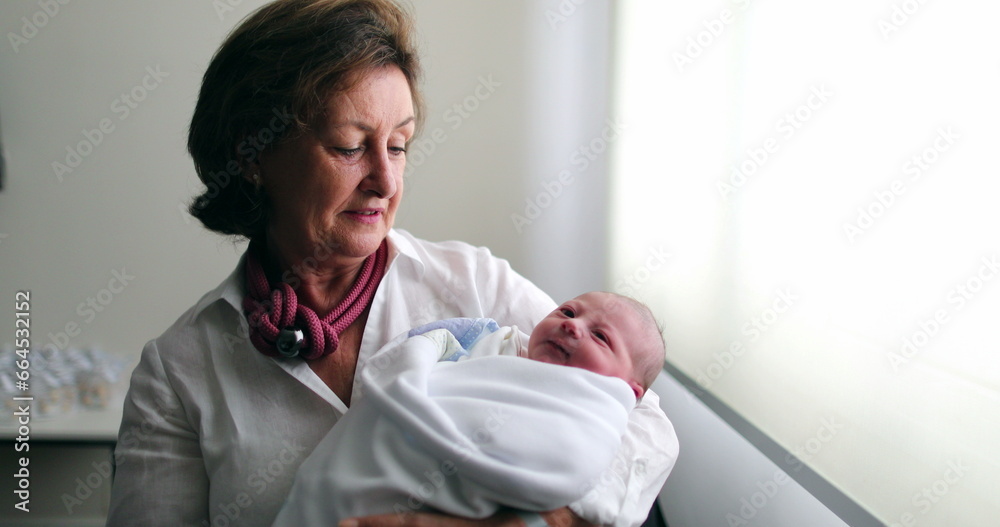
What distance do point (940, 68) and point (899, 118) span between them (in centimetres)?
10

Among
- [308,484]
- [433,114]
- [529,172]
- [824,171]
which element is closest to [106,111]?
[433,114]

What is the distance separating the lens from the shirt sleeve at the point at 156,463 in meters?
1.21

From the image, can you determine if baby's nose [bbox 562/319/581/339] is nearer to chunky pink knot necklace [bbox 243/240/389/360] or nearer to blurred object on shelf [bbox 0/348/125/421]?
chunky pink knot necklace [bbox 243/240/389/360]

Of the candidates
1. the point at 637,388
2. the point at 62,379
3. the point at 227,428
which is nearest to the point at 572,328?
the point at 637,388

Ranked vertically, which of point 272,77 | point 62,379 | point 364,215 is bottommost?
point 62,379

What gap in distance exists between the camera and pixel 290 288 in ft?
4.39

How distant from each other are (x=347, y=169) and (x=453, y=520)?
26.2 inches

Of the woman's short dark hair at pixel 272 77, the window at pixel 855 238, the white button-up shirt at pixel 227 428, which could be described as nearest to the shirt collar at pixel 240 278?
the white button-up shirt at pixel 227 428

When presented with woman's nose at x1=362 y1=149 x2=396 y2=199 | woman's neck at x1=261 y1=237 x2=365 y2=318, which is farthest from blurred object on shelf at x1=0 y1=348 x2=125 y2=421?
woman's nose at x1=362 y1=149 x2=396 y2=199

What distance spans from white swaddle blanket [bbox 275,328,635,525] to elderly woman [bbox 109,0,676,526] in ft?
0.47

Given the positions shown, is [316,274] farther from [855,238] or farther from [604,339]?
[855,238]

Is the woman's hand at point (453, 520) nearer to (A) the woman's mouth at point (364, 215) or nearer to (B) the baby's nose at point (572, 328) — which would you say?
(B) the baby's nose at point (572, 328)

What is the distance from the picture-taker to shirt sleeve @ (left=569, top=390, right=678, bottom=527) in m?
1.05

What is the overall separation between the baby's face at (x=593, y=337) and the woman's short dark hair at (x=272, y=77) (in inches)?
23.3
